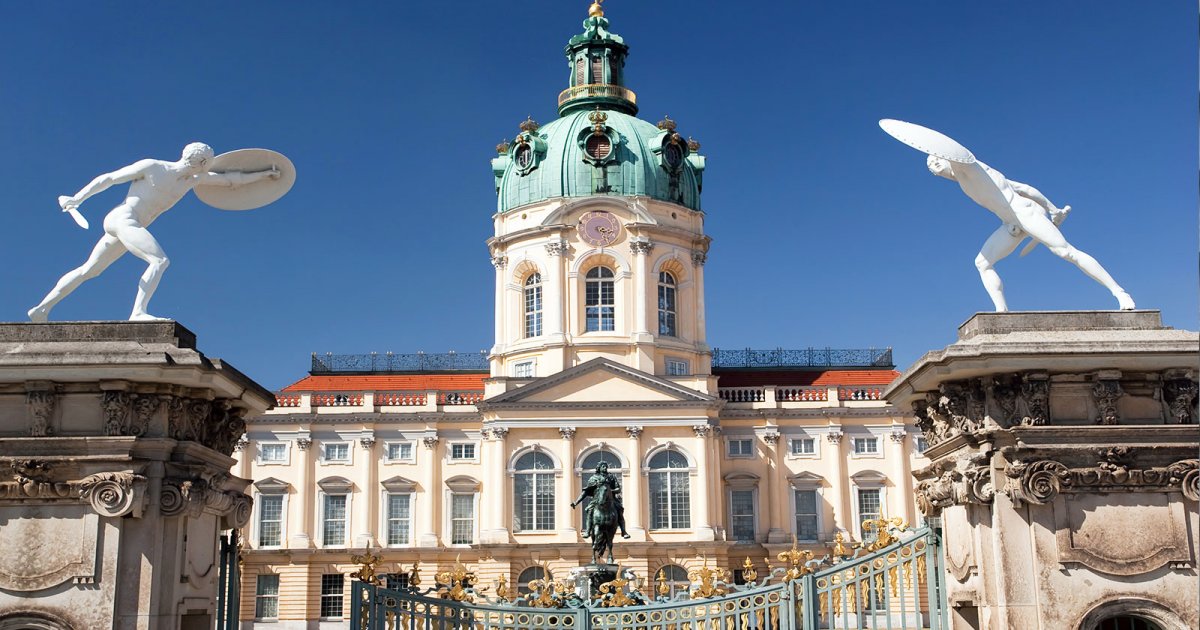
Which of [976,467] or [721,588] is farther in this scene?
[721,588]

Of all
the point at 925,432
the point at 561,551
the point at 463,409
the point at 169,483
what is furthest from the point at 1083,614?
the point at 463,409

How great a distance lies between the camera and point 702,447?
50.2 metres

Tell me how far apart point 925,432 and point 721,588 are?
11.7 ft

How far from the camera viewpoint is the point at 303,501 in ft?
170

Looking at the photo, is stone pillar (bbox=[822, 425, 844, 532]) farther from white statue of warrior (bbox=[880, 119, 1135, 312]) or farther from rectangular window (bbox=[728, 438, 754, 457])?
white statue of warrior (bbox=[880, 119, 1135, 312])

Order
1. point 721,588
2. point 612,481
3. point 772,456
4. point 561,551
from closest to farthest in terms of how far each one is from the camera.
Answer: point 721,588
point 612,481
point 561,551
point 772,456

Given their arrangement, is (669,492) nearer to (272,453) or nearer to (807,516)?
(807,516)

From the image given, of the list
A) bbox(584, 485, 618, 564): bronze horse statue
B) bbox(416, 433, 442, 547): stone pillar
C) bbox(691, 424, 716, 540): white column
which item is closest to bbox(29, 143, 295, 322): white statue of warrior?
bbox(584, 485, 618, 564): bronze horse statue

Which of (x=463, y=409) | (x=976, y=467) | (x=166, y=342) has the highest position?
(x=463, y=409)

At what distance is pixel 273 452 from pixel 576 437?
13.1 metres

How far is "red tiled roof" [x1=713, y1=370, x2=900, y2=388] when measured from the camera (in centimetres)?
5778

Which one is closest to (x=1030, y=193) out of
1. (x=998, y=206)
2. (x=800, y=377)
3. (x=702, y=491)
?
(x=998, y=206)

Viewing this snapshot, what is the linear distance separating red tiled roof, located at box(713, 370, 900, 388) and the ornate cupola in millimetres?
13507

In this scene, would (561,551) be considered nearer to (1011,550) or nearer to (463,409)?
(463,409)
